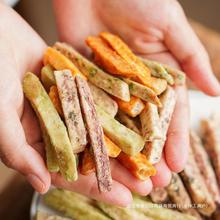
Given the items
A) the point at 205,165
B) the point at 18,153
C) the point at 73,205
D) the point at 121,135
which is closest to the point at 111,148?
the point at 121,135

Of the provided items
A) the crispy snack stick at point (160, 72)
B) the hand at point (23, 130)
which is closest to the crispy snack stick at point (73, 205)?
the hand at point (23, 130)

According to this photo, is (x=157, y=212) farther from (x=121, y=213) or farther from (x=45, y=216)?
(x=45, y=216)

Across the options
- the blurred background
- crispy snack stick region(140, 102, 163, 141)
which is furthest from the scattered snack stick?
the blurred background

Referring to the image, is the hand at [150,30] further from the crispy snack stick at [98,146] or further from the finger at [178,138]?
the crispy snack stick at [98,146]

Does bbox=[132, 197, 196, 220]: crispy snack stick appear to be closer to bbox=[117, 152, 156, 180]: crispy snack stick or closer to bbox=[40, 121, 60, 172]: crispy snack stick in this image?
bbox=[117, 152, 156, 180]: crispy snack stick

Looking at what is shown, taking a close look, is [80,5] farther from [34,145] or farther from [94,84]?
[34,145]

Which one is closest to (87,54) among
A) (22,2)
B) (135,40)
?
(135,40)
